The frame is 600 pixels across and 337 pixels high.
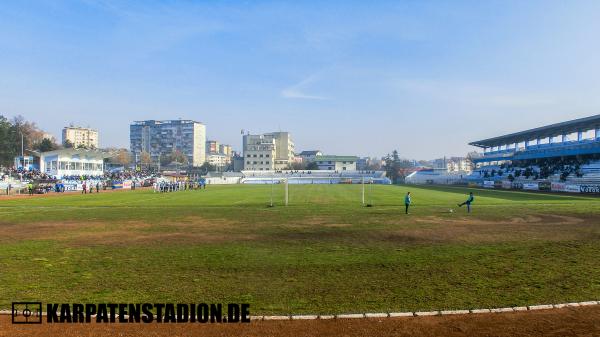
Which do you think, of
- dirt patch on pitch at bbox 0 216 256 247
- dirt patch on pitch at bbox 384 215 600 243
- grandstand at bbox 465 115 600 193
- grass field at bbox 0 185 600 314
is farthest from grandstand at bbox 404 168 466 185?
dirt patch on pitch at bbox 0 216 256 247

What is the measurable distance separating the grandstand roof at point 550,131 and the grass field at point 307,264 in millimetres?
54612

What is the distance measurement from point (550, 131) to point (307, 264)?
8150 centimetres

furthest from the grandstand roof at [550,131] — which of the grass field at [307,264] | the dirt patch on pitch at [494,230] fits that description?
the grass field at [307,264]

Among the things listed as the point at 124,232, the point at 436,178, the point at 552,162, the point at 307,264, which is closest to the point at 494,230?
the point at 307,264

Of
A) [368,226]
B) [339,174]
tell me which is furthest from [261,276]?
[339,174]

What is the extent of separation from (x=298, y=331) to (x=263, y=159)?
454ft

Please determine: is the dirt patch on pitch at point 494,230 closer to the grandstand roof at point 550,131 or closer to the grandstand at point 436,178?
the grandstand roof at point 550,131

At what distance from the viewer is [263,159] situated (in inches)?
5689

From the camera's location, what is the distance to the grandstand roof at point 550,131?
6394 cm

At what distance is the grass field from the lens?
8773mm

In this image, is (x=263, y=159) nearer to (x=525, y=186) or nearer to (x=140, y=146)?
(x=140, y=146)

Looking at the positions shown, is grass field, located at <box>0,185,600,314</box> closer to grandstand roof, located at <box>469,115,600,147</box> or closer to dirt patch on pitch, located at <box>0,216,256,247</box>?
dirt patch on pitch, located at <box>0,216,256,247</box>

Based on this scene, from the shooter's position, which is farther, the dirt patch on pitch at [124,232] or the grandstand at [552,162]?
the grandstand at [552,162]

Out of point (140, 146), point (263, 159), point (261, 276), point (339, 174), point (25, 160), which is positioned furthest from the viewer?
point (140, 146)
